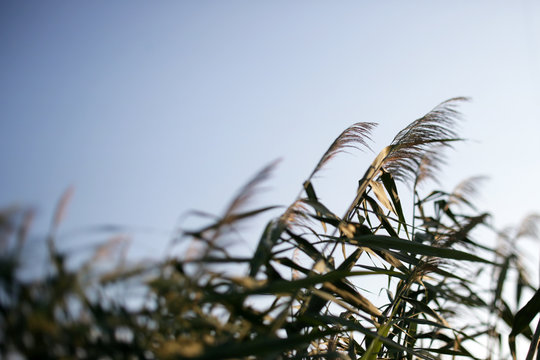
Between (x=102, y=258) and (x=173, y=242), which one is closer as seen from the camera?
(x=102, y=258)

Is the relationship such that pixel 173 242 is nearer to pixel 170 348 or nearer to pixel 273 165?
pixel 170 348

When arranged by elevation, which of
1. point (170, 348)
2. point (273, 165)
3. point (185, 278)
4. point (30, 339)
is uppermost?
point (273, 165)

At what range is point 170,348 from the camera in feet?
3.18

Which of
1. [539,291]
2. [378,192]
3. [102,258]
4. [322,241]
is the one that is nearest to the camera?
[102,258]

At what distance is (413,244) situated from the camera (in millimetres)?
1581

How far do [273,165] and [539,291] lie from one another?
135 centimetres

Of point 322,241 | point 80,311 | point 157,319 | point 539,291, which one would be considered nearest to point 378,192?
point 322,241

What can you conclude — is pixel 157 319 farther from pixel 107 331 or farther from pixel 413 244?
pixel 413 244

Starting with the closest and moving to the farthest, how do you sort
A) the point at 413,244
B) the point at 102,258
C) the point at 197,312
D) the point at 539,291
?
the point at 102,258
the point at 197,312
the point at 413,244
the point at 539,291

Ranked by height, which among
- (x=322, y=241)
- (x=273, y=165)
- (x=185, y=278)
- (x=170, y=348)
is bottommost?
(x=170, y=348)

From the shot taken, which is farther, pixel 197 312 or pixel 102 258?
pixel 197 312

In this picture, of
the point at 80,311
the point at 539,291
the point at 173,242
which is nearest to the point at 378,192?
the point at 539,291

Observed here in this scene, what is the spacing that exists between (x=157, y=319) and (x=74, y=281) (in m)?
0.22

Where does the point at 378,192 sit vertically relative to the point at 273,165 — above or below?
above
